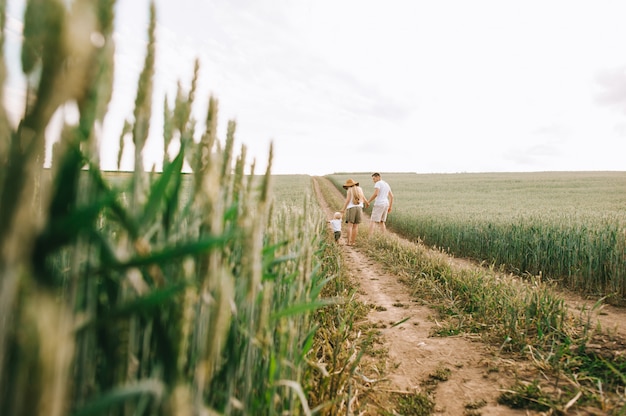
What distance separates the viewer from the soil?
2.41m

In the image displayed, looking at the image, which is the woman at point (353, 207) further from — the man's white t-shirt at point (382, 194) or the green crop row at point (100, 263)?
the green crop row at point (100, 263)

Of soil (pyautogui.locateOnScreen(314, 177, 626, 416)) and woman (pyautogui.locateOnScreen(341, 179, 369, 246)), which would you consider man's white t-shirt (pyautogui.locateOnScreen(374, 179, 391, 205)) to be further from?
soil (pyautogui.locateOnScreen(314, 177, 626, 416))

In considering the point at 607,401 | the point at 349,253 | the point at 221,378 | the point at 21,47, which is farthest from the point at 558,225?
the point at 21,47

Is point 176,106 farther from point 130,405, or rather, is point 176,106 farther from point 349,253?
point 349,253

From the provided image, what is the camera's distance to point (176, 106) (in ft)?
3.06

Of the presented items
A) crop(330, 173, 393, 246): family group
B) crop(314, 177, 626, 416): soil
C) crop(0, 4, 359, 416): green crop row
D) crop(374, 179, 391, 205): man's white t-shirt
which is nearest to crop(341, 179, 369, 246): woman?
crop(330, 173, 393, 246): family group

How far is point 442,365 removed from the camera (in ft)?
9.80

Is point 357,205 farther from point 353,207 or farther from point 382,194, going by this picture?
point 382,194

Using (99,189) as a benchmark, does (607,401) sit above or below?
below

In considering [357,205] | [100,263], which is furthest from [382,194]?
[100,263]

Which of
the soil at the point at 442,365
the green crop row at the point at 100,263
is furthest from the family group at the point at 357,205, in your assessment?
the green crop row at the point at 100,263

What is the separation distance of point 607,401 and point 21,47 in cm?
318

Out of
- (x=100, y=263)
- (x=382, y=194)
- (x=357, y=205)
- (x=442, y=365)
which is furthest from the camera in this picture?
(x=382, y=194)

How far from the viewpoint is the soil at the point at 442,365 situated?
2.41 m
